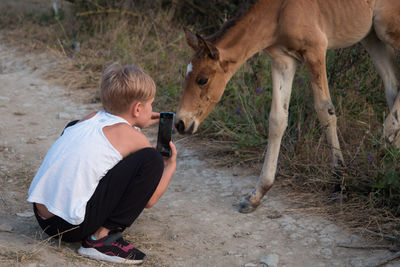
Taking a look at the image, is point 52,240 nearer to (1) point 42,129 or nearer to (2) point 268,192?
(2) point 268,192

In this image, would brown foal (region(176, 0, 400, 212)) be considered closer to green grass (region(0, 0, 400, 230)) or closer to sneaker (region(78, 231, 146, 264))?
green grass (region(0, 0, 400, 230))

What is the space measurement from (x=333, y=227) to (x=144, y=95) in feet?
5.12

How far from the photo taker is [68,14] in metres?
8.40

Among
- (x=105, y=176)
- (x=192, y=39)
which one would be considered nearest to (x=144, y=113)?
(x=105, y=176)

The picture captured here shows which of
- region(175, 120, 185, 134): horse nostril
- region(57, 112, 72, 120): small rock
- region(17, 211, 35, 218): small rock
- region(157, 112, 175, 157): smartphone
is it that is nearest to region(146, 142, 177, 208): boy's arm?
region(157, 112, 175, 157): smartphone

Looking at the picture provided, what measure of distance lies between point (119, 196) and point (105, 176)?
5.4 inches

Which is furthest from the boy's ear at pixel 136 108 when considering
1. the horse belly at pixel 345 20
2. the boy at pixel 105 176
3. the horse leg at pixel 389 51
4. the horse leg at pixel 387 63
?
the horse leg at pixel 387 63

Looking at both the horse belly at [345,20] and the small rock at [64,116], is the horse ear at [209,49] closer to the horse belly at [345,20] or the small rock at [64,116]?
the horse belly at [345,20]

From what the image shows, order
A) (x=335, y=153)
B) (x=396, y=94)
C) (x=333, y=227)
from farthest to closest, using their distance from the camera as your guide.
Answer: (x=396, y=94), (x=335, y=153), (x=333, y=227)

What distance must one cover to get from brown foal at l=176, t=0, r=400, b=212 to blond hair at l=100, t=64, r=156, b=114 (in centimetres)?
84

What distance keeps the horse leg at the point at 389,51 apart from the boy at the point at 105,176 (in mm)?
1979

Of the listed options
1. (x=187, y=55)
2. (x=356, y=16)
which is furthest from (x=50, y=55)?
(x=356, y=16)

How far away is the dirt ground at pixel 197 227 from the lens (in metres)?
2.86

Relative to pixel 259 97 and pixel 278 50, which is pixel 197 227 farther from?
pixel 259 97
